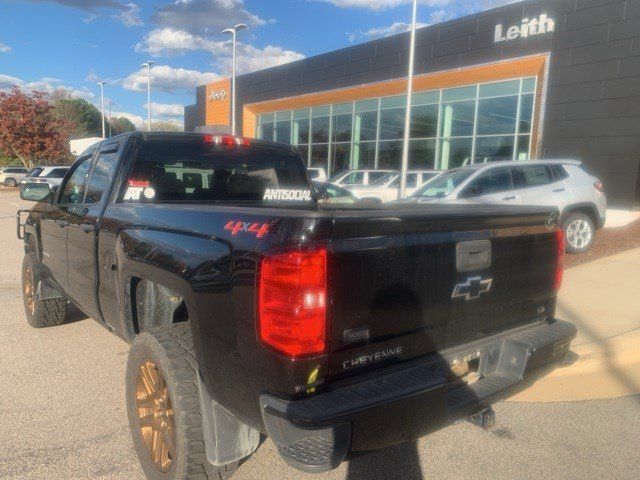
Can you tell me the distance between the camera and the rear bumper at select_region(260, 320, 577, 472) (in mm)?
1842

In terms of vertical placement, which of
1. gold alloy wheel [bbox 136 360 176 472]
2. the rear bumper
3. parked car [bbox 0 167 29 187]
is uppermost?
the rear bumper

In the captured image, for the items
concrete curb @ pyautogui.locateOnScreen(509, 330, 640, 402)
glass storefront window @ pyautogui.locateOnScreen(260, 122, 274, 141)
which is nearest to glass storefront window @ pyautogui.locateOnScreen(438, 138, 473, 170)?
glass storefront window @ pyautogui.locateOnScreen(260, 122, 274, 141)

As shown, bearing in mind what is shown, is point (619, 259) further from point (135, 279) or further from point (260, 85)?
point (260, 85)

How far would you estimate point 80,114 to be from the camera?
69.8 metres

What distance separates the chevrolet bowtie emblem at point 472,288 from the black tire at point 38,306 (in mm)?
4235

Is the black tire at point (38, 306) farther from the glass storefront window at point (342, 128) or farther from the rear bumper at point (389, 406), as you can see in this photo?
the glass storefront window at point (342, 128)

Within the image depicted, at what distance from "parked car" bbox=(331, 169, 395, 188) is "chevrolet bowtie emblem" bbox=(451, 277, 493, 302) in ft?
53.0

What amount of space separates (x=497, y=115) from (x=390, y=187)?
17.0 feet

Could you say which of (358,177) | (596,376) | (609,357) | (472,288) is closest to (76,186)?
(472,288)

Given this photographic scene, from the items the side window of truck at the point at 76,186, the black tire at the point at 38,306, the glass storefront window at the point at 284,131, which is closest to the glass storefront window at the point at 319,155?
the glass storefront window at the point at 284,131

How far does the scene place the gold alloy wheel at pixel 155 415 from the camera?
2484 millimetres

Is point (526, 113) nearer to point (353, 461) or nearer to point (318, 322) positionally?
point (353, 461)

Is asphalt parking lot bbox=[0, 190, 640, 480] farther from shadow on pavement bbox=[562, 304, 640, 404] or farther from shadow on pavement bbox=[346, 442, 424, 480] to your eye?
shadow on pavement bbox=[562, 304, 640, 404]

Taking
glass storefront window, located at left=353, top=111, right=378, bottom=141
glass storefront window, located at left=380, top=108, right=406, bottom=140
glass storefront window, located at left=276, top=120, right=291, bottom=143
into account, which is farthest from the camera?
glass storefront window, located at left=276, top=120, right=291, bottom=143
